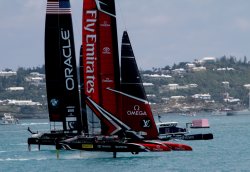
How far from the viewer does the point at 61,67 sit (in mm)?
65000

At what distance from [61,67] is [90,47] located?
845cm

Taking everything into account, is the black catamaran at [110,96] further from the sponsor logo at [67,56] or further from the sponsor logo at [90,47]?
the sponsor logo at [67,56]

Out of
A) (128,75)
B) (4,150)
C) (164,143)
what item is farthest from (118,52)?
(4,150)

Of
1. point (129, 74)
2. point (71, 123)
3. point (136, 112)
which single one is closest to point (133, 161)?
point (136, 112)

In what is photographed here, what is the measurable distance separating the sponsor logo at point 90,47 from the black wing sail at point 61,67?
272 inches

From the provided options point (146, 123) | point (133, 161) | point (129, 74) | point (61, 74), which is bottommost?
point (133, 161)

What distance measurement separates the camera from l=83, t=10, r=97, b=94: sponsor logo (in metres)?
56.6

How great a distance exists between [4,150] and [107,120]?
22.8 metres

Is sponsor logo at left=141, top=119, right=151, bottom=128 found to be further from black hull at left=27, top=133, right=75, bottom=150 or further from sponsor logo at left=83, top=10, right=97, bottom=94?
black hull at left=27, top=133, right=75, bottom=150

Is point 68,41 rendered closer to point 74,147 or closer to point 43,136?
point 43,136

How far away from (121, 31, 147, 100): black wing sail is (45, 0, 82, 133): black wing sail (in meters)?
6.92

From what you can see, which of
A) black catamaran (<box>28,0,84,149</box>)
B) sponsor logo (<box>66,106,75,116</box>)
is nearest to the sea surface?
black catamaran (<box>28,0,84,149</box>)

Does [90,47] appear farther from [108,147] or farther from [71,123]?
[71,123]

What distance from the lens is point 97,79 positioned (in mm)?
57094
